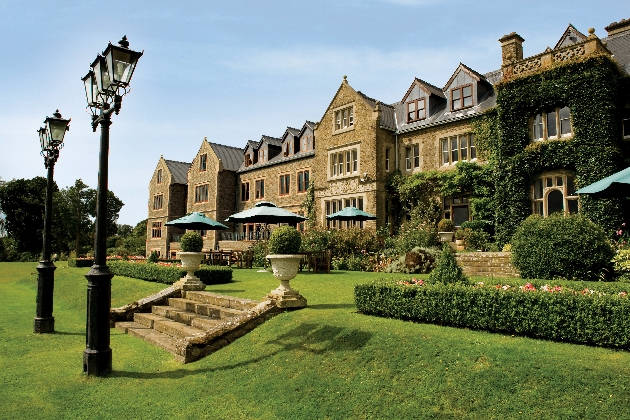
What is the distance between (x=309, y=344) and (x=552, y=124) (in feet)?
65.8

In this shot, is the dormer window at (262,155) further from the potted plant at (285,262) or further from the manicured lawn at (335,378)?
the manicured lawn at (335,378)

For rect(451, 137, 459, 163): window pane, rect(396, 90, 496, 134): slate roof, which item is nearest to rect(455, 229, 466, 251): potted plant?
rect(451, 137, 459, 163): window pane

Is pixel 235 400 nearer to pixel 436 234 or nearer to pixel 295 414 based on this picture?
pixel 295 414

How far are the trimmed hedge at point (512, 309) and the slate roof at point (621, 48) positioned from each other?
2016 centimetres

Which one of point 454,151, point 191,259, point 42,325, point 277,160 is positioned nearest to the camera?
point 42,325

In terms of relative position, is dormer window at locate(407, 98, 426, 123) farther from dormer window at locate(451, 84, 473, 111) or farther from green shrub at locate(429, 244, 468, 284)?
green shrub at locate(429, 244, 468, 284)

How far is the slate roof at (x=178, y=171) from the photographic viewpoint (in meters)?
47.9

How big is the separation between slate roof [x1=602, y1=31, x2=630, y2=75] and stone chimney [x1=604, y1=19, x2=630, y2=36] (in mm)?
232

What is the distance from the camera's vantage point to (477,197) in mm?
25078

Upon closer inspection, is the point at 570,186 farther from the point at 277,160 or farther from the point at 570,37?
the point at 277,160

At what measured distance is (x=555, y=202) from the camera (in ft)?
73.6

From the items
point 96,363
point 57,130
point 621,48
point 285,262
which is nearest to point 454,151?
point 621,48

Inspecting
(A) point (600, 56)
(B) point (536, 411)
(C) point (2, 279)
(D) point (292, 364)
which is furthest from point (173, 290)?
(C) point (2, 279)

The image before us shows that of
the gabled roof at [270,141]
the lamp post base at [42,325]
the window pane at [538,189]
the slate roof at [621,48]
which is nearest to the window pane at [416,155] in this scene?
the window pane at [538,189]
